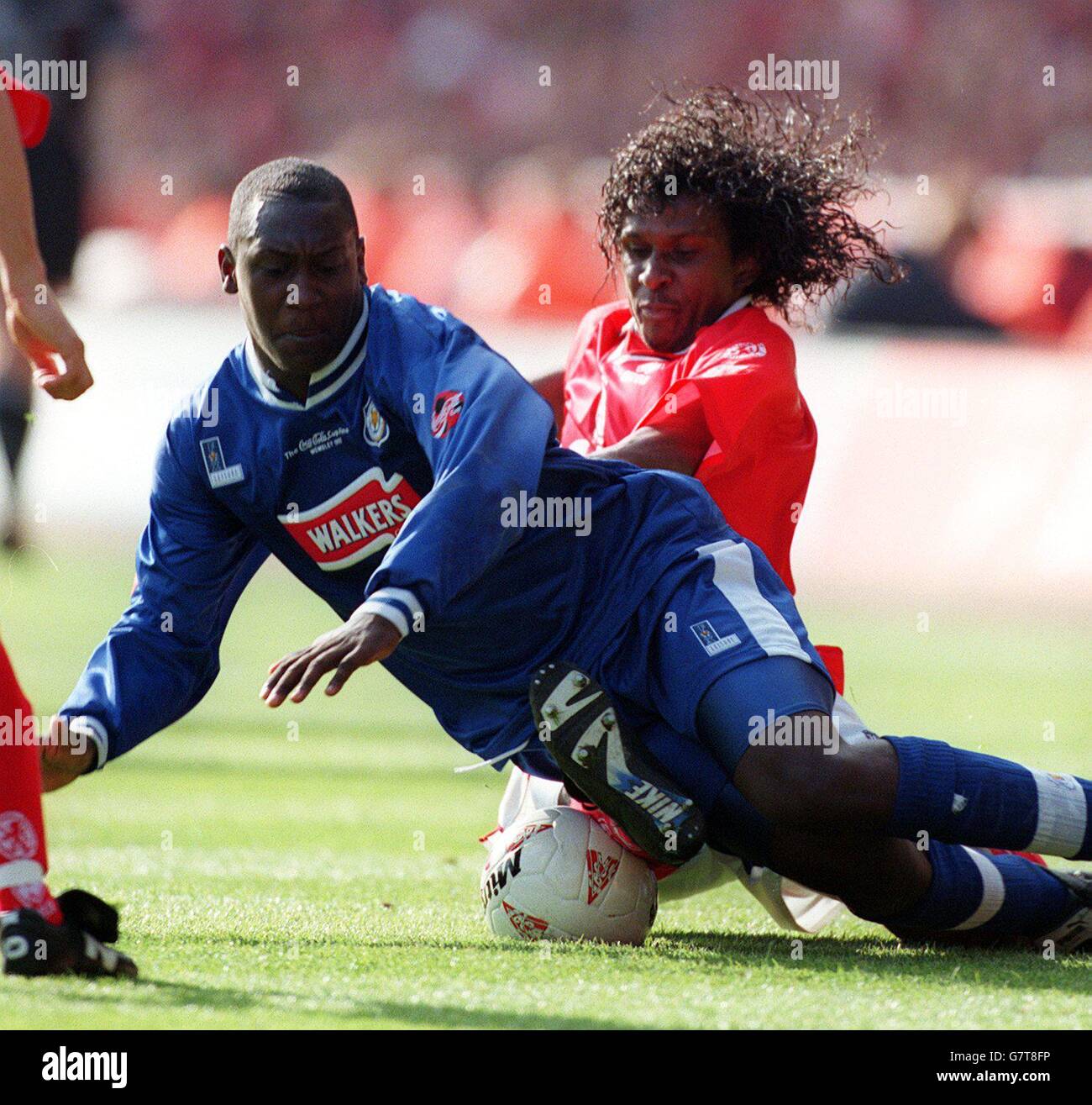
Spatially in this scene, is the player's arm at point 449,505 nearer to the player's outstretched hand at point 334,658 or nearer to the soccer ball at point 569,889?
the player's outstretched hand at point 334,658

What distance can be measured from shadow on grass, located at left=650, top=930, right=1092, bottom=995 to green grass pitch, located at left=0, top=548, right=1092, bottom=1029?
0.01 meters

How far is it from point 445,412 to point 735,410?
108cm

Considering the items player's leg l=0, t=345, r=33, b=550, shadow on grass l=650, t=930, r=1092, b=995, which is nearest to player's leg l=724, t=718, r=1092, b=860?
shadow on grass l=650, t=930, r=1092, b=995

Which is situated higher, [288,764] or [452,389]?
[452,389]

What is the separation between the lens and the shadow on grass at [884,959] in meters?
3.98

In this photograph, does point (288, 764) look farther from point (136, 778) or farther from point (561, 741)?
point (561, 741)

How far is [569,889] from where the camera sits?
173 inches

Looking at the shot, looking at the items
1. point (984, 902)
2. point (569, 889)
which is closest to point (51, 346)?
point (569, 889)

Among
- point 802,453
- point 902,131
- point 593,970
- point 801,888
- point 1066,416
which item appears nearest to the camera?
point 593,970

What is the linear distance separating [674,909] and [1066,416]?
7.75m

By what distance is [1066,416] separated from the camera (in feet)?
39.8

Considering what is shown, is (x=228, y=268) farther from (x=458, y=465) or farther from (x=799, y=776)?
(x=799, y=776)

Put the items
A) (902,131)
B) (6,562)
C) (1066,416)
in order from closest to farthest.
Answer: (1066,416) → (6,562) → (902,131)
